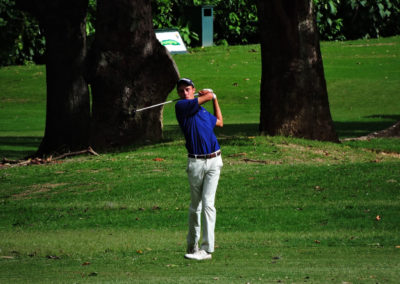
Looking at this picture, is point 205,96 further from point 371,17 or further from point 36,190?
point 371,17

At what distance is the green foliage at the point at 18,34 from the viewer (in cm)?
3344

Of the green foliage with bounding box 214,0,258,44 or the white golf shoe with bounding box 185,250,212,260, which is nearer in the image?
the white golf shoe with bounding box 185,250,212,260

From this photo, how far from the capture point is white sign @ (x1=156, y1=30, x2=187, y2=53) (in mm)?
37188

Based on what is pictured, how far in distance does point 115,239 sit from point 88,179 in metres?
4.86

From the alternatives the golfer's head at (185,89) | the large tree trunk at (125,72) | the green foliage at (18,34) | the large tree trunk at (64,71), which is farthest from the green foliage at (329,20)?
the golfer's head at (185,89)

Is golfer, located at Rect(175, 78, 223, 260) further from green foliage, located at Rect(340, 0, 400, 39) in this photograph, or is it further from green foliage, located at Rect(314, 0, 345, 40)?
green foliage, located at Rect(340, 0, 400, 39)

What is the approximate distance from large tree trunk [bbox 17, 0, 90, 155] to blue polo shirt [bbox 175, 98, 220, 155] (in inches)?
467

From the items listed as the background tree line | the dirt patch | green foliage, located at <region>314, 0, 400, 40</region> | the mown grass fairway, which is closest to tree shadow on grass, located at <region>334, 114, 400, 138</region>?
the mown grass fairway

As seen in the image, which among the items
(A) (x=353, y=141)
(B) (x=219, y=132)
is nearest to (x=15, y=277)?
(A) (x=353, y=141)

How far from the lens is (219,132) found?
22.2 metres

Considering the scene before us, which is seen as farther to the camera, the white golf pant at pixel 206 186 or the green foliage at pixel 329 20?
the green foliage at pixel 329 20

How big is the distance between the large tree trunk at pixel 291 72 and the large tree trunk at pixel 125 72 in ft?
7.24

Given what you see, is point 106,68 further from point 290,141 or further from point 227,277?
point 227,277

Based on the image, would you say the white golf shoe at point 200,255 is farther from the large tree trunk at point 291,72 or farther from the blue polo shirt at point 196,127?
the large tree trunk at point 291,72
